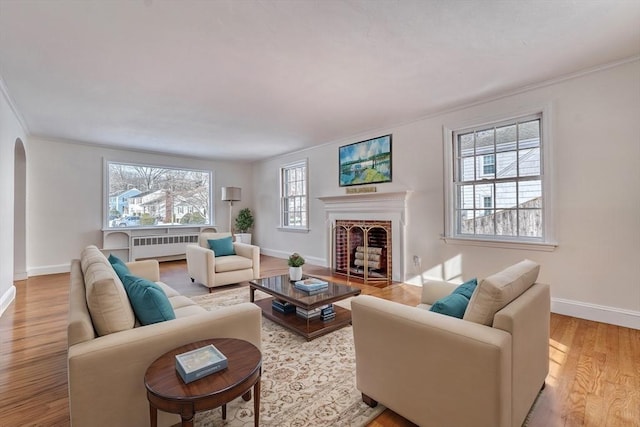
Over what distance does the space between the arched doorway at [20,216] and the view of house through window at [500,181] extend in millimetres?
7089

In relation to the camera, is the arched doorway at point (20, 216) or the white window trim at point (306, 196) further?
the white window trim at point (306, 196)

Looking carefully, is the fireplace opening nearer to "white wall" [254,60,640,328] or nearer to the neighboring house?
"white wall" [254,60,640,328]

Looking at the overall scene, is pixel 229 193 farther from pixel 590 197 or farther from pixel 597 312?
pixel 597 312

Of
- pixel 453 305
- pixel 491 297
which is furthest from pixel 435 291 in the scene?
pixel 491 297

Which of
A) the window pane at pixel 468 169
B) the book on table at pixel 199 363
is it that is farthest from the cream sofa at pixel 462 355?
the window pane at pixel 468 169

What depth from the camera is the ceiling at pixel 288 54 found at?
2012mm

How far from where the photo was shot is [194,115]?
13.4 ft

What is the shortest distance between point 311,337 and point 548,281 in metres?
2.71

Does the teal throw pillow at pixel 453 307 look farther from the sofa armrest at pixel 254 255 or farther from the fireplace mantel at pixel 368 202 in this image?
the sofa armrest at pixel 254 255

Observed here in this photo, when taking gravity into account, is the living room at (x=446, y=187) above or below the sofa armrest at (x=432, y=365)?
above

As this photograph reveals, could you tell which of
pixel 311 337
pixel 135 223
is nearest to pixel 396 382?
pixel 311 337

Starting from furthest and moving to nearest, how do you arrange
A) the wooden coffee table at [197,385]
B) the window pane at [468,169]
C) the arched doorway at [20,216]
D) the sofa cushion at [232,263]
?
the arched doorway at [20,216]
the sofa cushion at [232,263]
the window pane at [468,169]
the wooden coffee table at [197,385]

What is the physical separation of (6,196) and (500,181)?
6128 millimetres

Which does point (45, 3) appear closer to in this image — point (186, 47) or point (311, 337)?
point (186, 47)
